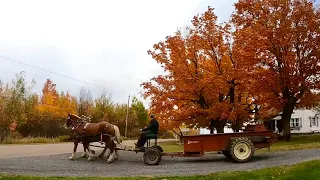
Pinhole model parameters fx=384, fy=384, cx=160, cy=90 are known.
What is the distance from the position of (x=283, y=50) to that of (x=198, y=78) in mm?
6287

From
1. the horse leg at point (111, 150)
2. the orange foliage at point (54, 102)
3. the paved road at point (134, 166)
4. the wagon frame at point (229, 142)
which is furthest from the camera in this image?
the orange foliage at point (54, 102)

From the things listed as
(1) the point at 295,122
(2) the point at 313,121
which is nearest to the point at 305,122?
(2) the point at 313,121

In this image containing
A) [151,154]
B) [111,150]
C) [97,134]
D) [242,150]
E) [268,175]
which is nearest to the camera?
[268,175]

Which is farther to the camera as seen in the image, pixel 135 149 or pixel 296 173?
pixel 135 149

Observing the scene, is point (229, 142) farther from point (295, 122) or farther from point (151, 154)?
point (295, 122)

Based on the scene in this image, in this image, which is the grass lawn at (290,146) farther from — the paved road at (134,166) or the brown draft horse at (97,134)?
the brown draft horse at (97,134)

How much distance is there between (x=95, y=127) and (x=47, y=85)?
205 feet

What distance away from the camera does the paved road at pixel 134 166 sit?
1373 cm

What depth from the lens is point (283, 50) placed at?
86.8 feet

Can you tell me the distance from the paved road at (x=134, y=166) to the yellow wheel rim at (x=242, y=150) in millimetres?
378

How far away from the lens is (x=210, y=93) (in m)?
26.5

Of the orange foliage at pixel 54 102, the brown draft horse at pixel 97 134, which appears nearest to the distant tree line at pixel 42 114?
the orange foliage at pixel 54 102

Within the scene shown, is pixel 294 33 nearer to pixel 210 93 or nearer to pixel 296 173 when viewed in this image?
pixel 210 93

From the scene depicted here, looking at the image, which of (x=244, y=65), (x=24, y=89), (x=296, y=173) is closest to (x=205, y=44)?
(x=244, y=65)
